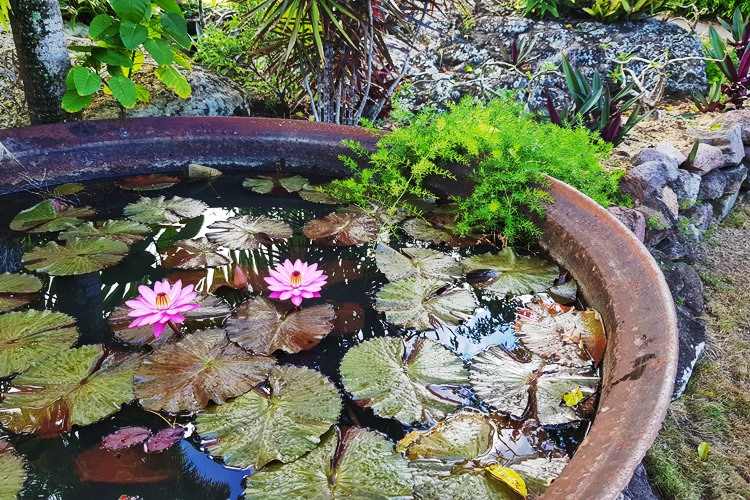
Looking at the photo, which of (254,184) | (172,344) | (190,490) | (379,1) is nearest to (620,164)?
(379,1)

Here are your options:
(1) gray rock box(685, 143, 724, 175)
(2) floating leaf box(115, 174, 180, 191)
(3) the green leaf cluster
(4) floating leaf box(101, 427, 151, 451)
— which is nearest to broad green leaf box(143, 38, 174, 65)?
(3) the green leaf cluster

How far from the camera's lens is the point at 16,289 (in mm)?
1646

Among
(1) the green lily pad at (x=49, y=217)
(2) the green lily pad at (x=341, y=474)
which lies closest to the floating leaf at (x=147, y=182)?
(1) the green lily pad at (x=49, y=217)

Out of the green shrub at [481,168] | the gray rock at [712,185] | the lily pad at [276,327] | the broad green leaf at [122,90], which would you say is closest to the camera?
the lily pad at [276,327]

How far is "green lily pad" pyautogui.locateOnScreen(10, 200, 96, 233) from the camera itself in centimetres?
197

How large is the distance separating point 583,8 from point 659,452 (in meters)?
3.63

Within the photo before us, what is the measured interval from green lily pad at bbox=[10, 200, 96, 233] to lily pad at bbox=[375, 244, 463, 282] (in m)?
1.10

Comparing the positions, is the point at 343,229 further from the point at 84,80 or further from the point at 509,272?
the point at 84,80

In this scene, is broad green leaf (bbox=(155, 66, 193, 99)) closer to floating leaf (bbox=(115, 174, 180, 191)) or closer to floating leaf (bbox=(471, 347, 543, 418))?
floating leaf (bbox=(115, 174, 180, 191))

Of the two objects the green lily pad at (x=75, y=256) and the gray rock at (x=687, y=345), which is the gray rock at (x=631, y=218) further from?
the green lily pad at (x=75, y=256)

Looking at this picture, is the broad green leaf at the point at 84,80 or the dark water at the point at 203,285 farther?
the broad green leaf at the point at 84,80

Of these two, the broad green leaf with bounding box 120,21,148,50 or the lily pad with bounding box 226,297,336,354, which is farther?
the broad green leaf with bounding box 120,21,148,50

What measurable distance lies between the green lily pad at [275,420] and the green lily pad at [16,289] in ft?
2.45

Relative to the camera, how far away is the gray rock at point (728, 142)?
9.38 ft
